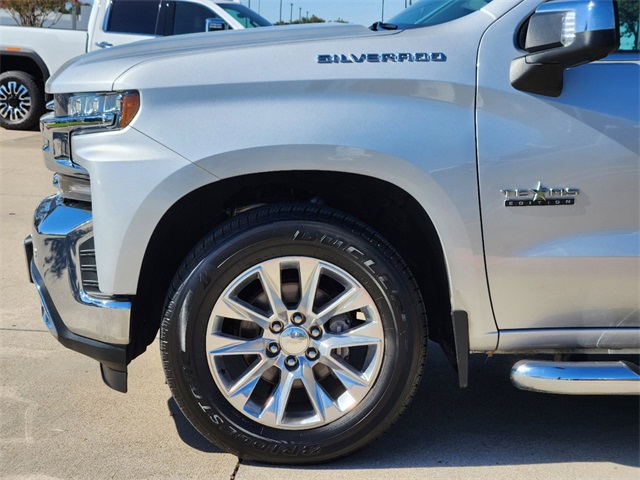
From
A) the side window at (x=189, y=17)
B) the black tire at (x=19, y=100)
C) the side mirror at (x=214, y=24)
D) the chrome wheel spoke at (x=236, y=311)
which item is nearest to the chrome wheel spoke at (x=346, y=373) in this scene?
the chrome wheel spoke at (x=236, y=311)

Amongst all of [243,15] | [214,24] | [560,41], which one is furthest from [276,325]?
[243,15]

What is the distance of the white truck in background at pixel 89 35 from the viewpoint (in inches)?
432

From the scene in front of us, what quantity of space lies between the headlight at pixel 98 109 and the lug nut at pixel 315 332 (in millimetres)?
958

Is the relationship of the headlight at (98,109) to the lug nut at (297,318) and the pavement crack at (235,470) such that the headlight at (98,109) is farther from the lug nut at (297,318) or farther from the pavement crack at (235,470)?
the pavement crack at (235,470)

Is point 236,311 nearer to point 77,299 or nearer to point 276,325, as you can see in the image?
point 276,325

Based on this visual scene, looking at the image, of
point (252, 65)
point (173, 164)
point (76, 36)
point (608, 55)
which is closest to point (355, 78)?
point (252, 65)

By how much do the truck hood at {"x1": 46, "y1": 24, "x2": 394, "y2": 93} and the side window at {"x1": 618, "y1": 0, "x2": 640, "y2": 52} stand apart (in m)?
0.87

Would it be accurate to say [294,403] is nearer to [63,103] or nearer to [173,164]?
[173,164]

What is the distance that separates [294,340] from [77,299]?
31.0 inches

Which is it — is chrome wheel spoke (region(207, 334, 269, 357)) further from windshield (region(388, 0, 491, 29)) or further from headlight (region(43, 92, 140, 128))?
windshield (region(388, 0, 491, 29))

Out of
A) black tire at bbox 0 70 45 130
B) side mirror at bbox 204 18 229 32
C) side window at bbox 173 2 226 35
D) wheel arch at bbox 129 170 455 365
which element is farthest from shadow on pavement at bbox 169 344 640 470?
black tire at bbox 0 70 45 130

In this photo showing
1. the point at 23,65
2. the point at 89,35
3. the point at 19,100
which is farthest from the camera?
the point at 23,65

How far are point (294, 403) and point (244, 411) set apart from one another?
0.22 meters

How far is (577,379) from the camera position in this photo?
9.14 ft
